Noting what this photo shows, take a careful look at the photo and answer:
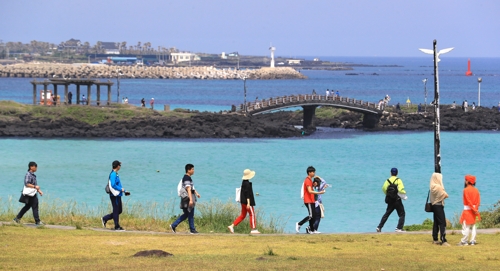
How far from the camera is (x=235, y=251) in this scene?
15.8 meters

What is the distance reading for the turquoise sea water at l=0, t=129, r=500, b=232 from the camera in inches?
1402

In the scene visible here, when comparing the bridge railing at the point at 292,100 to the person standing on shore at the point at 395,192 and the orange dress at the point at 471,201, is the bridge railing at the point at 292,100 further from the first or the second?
the orange dress at the point at 471,201

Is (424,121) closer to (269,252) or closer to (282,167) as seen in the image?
(282,167)

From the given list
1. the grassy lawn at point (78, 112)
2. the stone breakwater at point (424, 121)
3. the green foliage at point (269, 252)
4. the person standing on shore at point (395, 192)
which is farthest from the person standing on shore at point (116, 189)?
the stone breakwater at point (424, 121)

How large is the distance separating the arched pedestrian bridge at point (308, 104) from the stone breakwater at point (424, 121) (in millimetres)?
1668

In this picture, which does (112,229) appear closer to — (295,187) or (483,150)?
(295,187)

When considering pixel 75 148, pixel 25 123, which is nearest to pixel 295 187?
pixel 75 148

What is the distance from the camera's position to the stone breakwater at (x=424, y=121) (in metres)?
75.1

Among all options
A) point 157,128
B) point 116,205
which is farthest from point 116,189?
point 157,128

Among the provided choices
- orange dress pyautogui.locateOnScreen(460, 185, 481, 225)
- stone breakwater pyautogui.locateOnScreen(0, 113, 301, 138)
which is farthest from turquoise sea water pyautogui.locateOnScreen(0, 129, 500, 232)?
orange dress pyautogui.locateOnScreen(460, 185, 481, 225)

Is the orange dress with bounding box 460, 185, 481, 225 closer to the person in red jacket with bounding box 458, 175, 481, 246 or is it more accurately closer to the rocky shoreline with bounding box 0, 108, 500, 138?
the person in red jacket with bounding box 458, 175, 481, 246

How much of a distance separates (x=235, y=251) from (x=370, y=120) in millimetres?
61539

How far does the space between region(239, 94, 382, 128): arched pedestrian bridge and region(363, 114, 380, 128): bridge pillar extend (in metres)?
0.11

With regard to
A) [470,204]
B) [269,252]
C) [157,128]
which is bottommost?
[157,128]
